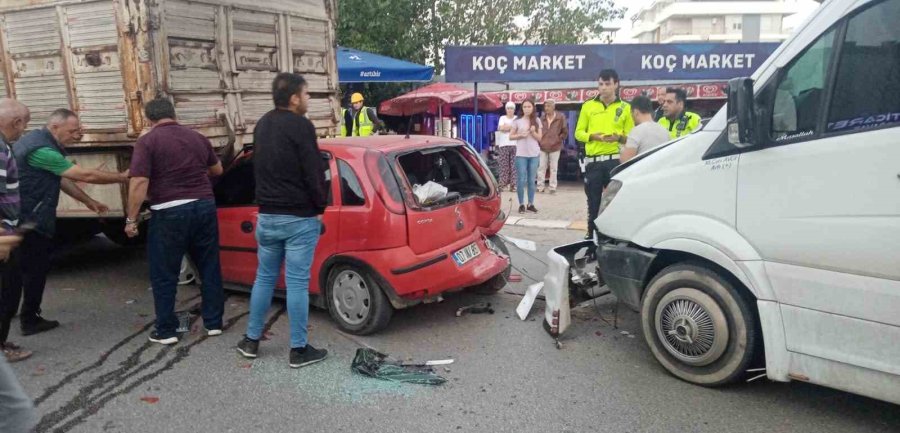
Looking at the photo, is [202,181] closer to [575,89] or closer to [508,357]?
[508,357]

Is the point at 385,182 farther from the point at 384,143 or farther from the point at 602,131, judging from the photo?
the point at 602,131

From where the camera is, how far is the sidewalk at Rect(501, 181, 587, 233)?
9.32 m

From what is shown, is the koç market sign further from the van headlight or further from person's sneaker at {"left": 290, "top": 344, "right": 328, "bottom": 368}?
person's sneaker at {"left": 290, "top": 344, "right": 328, "bottom": 368}

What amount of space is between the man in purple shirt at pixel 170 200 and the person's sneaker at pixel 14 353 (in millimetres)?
798

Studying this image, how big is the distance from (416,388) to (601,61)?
9.35 metres

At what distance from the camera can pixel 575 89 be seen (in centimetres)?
1459

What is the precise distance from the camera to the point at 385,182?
4547 mm

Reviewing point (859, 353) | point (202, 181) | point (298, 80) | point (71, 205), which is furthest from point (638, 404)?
point (71, 205)

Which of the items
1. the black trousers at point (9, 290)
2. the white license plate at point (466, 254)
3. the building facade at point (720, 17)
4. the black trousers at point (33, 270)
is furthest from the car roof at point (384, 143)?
the building facade at point (720, 17)

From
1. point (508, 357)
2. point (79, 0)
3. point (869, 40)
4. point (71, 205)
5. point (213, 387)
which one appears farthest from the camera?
point (71, 205)

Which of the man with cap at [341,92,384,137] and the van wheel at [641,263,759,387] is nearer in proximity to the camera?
the van wheel at [641,263,759,387]

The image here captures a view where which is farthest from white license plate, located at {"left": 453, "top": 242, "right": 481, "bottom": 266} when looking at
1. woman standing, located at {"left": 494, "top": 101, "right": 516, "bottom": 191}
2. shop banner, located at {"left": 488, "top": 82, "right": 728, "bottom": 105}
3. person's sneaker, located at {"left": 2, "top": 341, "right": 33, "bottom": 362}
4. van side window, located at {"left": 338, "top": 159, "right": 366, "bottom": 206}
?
shop banner, located at {"left": 488, "top": 82, "right": 728, "bottom": 105}

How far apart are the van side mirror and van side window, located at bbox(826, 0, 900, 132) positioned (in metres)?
0.34

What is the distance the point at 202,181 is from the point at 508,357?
251 centimetres
